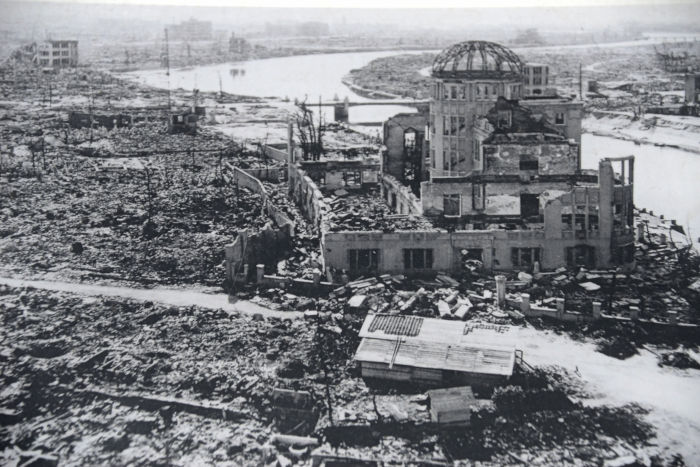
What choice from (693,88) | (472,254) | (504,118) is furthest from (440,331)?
(693,88)

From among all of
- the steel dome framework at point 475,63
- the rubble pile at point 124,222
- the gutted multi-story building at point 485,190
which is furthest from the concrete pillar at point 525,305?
the steel dome framework at point 475,63

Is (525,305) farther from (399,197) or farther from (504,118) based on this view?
(504,118)

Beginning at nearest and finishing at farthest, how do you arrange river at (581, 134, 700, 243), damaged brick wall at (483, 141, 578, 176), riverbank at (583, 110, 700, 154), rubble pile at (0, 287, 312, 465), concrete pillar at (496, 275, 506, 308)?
rubble pile at (0, 287, 312, 465)
concrete pillar at (496, 275, 506, 308)
damaged brick wall at (483, 141, 578, 176)
river at (581, 134, 700, 243)
riverbank at (583, 110, 700, 154)

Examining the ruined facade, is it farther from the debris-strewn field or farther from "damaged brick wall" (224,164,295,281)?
the debris-strewn field

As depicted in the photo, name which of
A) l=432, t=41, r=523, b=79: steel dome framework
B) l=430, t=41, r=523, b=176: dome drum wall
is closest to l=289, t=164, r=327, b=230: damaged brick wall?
l=430, t=41, r=523, b=176: dome drum wall

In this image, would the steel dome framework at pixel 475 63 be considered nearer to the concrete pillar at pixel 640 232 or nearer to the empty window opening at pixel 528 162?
the empty window opening at pixel 528 162
